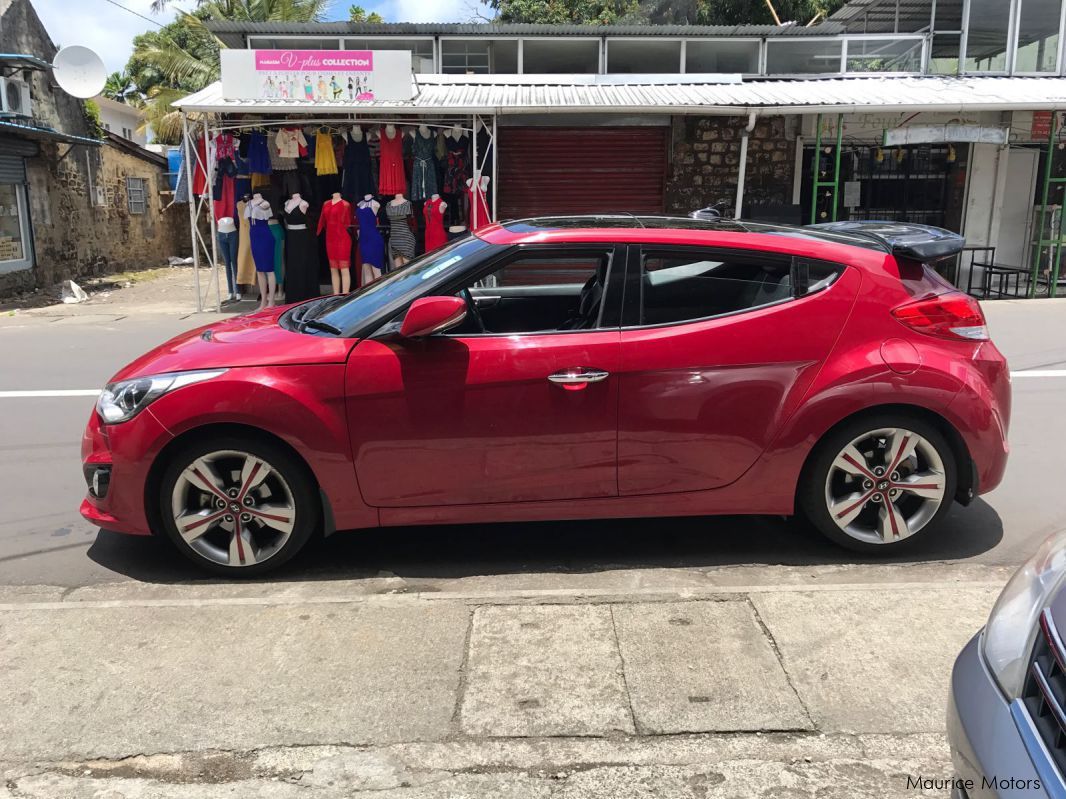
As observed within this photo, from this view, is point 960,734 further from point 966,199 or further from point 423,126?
point 966,199

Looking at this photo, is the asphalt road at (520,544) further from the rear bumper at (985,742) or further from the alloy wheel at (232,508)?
the rear bumper at (985,742)

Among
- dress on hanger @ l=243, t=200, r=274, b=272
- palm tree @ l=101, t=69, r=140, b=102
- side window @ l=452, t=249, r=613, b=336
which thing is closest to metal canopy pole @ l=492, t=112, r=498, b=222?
dress on hanger @ l=243, t=200, r=274, b=272

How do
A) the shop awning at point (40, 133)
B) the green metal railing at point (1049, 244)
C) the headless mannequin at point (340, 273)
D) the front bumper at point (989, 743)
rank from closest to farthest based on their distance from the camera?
the front bumper at point (989, 743)
the headless mannequin at point (340, 273)
the green metal railing at point (1049, 244)
the shop awning at point (40, 133)

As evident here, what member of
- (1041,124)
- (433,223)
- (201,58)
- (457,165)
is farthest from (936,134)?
(201,58)

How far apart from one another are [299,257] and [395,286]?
31.3ft

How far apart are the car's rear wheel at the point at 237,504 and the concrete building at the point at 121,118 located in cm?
3128

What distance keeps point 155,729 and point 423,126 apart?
1074 centimetres

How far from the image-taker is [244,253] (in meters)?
13.4

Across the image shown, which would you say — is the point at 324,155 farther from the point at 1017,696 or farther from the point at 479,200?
the point at 1017,696

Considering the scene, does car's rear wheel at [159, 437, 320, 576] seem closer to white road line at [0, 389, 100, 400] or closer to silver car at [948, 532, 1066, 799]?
silver car at [948, 532, 1066, 799]

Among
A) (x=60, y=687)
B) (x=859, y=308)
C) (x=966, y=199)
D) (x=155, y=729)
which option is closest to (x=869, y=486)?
(x=859, y=308)

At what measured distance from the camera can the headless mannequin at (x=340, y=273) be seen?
12.9m

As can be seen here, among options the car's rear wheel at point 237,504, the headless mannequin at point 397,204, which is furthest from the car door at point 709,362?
the headless mannequin at point 397,204

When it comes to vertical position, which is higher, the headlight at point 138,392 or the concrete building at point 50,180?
the concrete building at point 50,180
